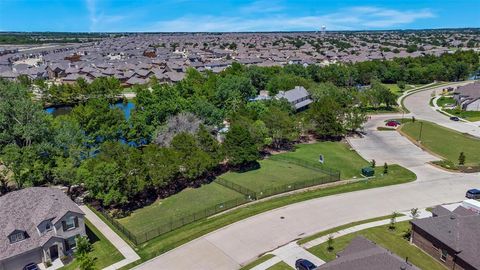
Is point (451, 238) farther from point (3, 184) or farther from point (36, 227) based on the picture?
point (3, 184)

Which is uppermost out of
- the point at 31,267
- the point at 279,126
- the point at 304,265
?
the point at 279,126

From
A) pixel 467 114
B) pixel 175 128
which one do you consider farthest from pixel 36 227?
pixel 467 114

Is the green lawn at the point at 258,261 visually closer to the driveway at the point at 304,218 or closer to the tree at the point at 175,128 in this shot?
the driveway at the point at 304,218

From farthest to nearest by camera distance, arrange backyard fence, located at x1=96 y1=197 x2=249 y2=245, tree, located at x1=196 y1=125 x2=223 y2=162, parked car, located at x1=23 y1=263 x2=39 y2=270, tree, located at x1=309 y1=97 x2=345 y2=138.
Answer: tree, located at x1=309 y1=97 x2=345 y2=138 < tree, located at x1=196 y1=125 x2=223 y2=162 < backyard fence, located at x1=96 y1=197 x2=249 y2=245 < parked car, located at x1=23 y1=263 x2=39 y2=270

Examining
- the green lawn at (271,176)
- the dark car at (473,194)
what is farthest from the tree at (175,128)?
the dark car at (473,194)

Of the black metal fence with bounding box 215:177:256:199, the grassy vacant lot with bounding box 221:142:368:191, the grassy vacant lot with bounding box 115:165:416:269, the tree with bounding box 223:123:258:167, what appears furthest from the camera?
the tree with bounding box 223:123:258:167

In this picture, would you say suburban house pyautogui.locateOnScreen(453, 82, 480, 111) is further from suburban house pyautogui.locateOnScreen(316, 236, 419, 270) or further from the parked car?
the parked car

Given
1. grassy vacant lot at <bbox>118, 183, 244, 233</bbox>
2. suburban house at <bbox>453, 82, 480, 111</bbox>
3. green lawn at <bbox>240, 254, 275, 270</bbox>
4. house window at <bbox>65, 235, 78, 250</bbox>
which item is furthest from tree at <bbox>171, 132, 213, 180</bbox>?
suburban house at <bbox>453, 82, 480, 111</bbox>

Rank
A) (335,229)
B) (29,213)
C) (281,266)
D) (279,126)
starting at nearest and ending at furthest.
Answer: (281,266)
(29,213)
(335,229)
(279,126)
